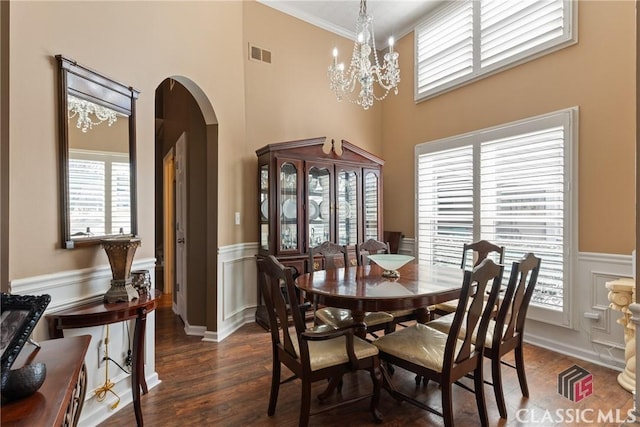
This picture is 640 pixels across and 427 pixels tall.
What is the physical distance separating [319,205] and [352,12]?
2451 mm

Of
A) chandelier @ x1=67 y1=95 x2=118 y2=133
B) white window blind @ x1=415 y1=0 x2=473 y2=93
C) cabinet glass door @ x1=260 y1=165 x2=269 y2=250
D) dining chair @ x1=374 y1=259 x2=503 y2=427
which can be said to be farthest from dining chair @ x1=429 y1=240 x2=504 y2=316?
chandelier @ x1=67 y1=95 x2=118 y2=133

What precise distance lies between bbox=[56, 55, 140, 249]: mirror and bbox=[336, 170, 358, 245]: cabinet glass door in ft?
7.59

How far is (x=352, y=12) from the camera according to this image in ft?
13.3

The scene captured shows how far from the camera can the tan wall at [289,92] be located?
372 centimetres

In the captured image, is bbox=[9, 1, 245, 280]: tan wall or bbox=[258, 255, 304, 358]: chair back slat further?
bbox=[258, 255, 304, 358]: chair back slat

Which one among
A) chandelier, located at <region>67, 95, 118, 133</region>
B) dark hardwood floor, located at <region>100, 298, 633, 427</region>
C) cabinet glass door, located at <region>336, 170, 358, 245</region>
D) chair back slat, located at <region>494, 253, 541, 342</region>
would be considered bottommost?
dark hardwood floor, located at <region>100, 298, 633, 427</region>

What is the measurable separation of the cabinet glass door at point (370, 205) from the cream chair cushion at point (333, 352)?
2.25 meters

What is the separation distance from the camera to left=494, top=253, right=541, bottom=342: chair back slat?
1.92 m

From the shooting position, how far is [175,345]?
10.3 feet

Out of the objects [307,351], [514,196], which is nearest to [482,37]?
[514,196]

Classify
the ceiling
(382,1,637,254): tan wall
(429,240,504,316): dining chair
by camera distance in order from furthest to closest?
the ceiling → (429,240,504,316): dining chair → (382,1,637,254): tan wall

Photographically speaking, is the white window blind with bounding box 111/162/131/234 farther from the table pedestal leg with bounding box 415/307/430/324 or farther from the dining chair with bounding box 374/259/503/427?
the table pedestal leg with bounding box 415/307/430/324

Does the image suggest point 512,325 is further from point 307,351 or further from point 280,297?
point 280,297

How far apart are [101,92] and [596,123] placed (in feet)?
12.2
